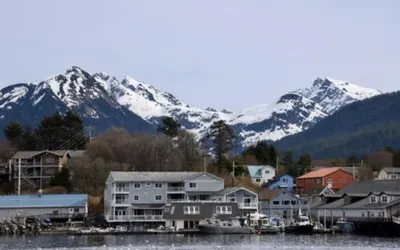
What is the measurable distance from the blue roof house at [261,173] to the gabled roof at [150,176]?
102 feet

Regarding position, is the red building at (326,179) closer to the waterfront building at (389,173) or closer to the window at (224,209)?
the waterfront building at (389,173)

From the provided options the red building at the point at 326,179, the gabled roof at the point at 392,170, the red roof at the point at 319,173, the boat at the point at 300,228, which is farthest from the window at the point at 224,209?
the gabled roof at the point at 392,170

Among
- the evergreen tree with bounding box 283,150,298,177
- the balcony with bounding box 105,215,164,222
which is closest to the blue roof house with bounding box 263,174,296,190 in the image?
the evergreen tree with bounding box 283,150,298,177

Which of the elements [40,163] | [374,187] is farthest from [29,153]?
[374,187]

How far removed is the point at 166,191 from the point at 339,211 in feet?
63.8

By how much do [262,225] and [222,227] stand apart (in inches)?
194

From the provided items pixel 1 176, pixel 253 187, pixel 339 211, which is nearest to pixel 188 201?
pixel 339 211

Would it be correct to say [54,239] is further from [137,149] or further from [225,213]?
[137,149]

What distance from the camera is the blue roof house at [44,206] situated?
308 ft

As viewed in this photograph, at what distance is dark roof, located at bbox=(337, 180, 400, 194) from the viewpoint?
9394cm

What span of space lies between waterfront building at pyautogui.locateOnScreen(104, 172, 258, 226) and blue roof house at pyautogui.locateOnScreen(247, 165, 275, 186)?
30084 millimetres

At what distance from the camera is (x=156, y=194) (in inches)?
3846

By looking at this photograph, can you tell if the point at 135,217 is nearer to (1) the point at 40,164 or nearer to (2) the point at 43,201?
(2) the point at 43,201

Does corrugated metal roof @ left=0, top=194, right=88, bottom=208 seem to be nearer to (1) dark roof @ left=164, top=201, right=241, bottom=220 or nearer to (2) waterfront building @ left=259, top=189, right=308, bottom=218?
(1) dark roof @ left=164, top=201, right=241, bottom=220
